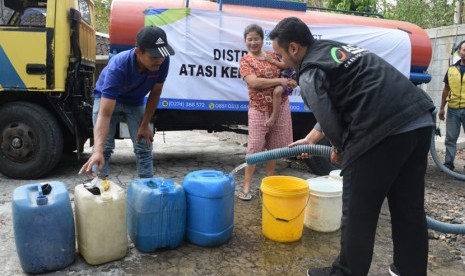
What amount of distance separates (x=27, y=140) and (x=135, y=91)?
199cm

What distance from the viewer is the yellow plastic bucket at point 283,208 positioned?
116 inches

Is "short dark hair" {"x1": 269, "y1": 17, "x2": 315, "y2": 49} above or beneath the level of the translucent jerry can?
above

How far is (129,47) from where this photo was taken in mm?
4500

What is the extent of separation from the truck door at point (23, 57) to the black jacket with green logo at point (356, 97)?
3.33 meters

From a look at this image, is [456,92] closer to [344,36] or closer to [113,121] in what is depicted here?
[344,36]

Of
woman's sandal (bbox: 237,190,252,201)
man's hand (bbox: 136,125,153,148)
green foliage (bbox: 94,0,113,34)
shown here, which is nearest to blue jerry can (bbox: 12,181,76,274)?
man's hand (bbox: 136,125,153,148)

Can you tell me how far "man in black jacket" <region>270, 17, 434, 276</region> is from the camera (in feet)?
6.46

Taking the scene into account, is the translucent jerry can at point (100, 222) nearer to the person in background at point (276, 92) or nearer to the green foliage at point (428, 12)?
the person in background at point (276, 92)

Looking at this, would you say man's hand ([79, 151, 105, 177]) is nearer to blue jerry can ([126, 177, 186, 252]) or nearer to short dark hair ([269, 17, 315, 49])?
blue jerry can ([126, 177, 186, 252])

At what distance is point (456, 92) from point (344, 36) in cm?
200

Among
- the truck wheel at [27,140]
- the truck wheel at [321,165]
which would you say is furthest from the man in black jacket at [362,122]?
the truck wheel at [27,140]

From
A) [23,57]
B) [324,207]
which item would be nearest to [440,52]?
[324,207]

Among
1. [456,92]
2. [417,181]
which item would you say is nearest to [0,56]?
[417,181]

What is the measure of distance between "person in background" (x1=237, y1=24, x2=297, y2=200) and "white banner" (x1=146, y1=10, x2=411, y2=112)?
949 mm
